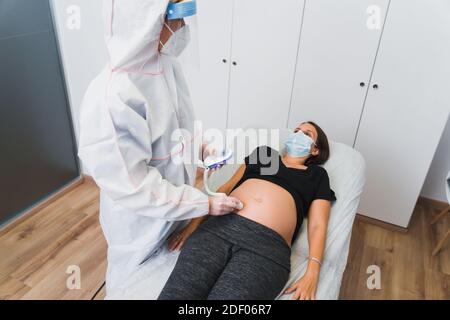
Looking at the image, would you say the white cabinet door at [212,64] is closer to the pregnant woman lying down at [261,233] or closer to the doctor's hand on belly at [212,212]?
the pregnant woman lying down at [261,233]

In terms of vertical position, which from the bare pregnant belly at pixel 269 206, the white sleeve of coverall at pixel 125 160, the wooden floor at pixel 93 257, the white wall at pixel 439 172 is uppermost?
the white sleeve of coverall at pixel 125 160

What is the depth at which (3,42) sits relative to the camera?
6.27 ft

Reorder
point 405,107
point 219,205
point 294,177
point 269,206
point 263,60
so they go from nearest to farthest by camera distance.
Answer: point 219,205 < point 269,206 < point 294,177 < point 405,107 < point 263,60

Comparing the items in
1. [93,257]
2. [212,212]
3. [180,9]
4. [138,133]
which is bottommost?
[93,257]

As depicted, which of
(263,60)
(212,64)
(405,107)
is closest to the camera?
(405,107)

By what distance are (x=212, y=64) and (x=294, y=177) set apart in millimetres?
1150

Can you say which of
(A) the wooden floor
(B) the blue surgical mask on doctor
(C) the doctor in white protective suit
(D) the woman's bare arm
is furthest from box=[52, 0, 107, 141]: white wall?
(D) the woman's bare arm

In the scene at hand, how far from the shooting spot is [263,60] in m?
2.22

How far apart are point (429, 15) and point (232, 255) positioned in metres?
1.56

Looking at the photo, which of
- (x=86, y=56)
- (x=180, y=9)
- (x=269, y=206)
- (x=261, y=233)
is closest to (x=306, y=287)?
(x=261, y=233)

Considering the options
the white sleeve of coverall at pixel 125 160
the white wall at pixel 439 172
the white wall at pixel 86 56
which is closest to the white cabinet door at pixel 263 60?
the white wall at pixel 86 56

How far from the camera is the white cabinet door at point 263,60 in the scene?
2078mm

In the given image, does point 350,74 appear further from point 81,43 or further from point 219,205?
point 81,43

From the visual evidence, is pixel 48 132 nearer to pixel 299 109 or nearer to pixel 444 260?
pixel 299 109
